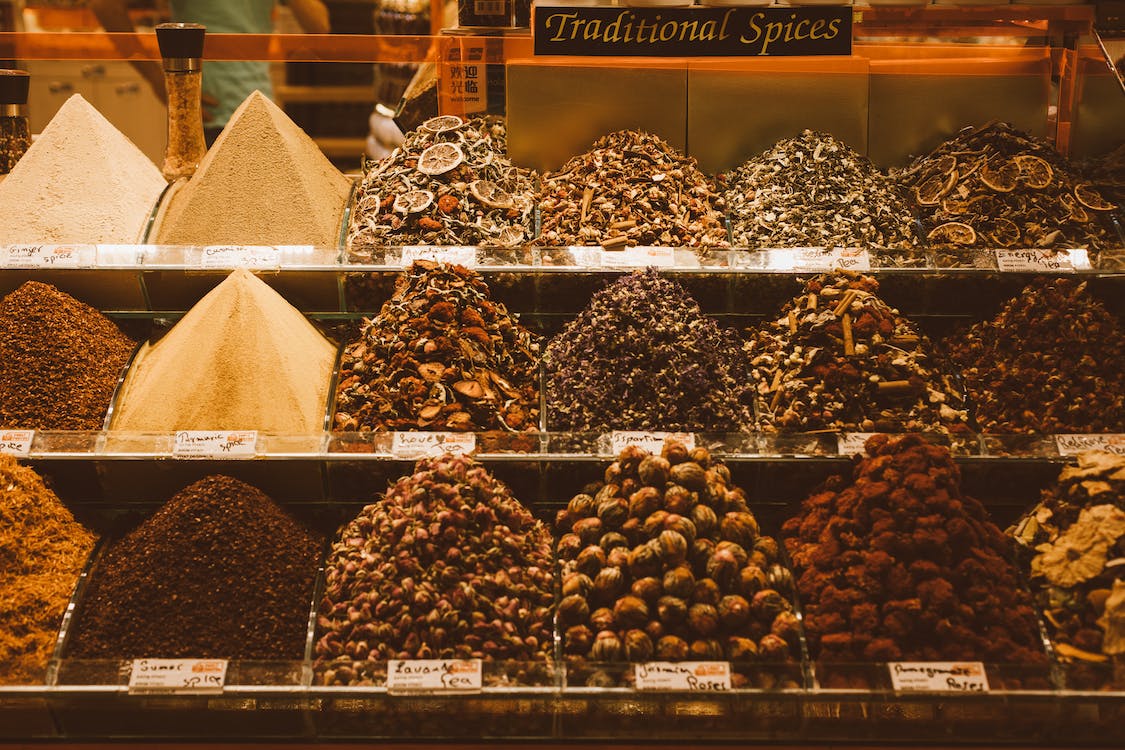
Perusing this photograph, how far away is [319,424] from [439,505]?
399mm

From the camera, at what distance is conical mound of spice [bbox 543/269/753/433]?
188 cm

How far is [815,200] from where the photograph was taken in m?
2.33

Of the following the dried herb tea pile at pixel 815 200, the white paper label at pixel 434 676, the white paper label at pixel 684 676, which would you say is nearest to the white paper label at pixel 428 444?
the white paper label at pixel 434 676

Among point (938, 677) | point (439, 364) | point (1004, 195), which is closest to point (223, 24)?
point (439, 364)

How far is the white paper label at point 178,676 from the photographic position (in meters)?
1.47

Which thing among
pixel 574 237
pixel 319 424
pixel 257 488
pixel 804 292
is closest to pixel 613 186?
pixel 574 237

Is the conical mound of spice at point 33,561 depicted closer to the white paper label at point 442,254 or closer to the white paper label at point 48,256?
the white paper label at point 48,256

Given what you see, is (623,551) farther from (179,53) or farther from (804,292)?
(179,53)

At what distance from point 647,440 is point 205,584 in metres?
0.77

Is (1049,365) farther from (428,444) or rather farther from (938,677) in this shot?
(428,444)

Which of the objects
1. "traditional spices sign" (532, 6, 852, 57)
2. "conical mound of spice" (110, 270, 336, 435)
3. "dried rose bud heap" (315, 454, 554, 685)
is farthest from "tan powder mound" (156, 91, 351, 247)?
"dried rose bud heap" (315, 454, 554, 685)

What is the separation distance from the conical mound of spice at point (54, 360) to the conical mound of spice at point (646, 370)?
0.87m

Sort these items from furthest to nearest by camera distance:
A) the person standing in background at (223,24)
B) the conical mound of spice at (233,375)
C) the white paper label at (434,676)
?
1. the person standing in background at (223,24)
2. the conical mound of spice at (233,375)
3. the white paper label at (434,676)

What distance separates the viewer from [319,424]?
6.24 feet
